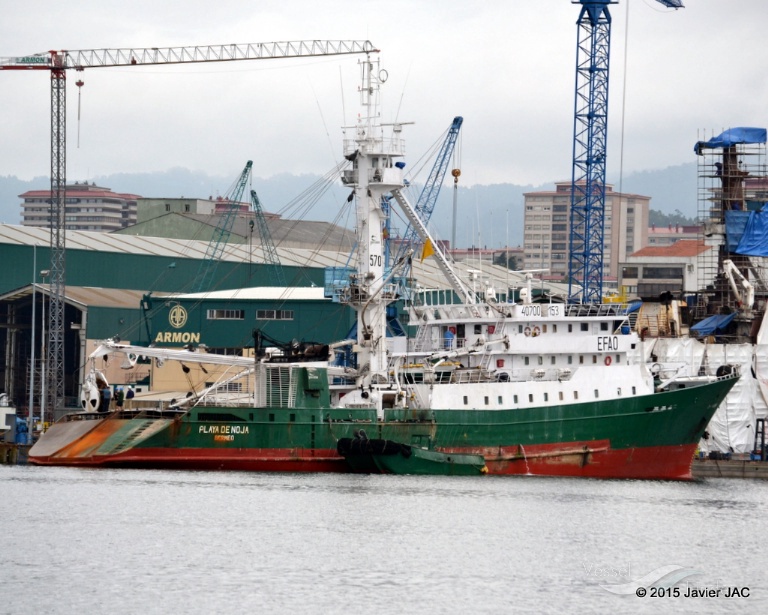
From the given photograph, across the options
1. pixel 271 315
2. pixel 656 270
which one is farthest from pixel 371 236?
pixel 656 270

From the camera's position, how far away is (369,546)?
3547cm

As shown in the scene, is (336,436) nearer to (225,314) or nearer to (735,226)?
(225,314)

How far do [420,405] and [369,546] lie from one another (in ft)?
57.7

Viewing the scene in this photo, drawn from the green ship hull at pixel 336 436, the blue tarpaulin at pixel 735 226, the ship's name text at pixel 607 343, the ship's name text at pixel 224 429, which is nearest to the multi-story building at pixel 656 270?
the blue tarpaulin at pixel 735 226

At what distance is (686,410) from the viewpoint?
53844 millimetres

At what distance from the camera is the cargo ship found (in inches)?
2026

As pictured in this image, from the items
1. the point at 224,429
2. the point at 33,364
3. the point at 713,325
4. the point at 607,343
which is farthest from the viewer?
the point at 713,325

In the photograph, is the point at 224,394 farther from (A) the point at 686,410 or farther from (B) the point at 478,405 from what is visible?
(A) the point at 686,410

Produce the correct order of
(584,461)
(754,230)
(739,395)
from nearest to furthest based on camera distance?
(584,461), (739,395), (754,230)

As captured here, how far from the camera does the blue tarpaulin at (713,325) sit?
70438 mm

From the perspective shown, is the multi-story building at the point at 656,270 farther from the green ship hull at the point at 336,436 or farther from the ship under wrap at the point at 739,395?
the green ship hull at the point at 336,436

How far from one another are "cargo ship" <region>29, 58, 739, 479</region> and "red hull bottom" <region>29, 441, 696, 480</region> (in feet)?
0.16

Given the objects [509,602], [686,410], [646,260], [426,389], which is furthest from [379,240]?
[646,260]

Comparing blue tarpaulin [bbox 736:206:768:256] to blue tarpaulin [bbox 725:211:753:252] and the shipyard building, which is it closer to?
blue tarpaulin [bbox 725:211:753:252]
